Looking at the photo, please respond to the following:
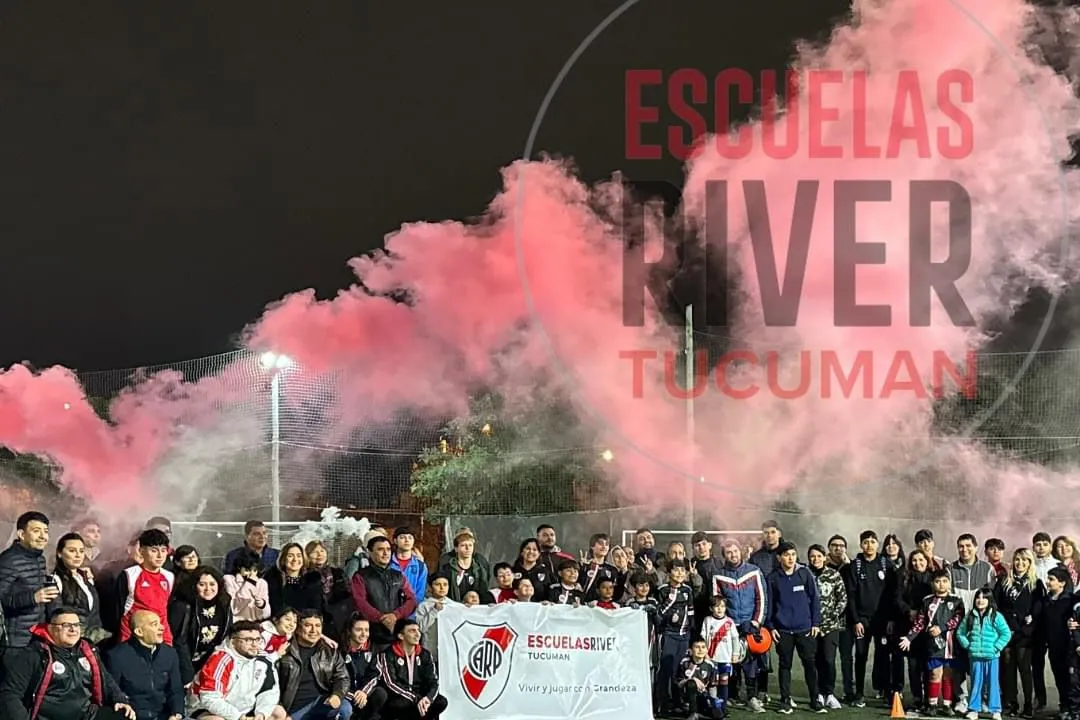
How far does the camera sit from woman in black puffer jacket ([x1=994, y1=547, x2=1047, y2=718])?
31.9 feet

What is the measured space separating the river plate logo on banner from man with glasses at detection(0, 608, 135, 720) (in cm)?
292

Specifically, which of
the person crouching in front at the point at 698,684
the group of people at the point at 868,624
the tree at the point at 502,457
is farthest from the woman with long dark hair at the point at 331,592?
the tree at the point at 502,457

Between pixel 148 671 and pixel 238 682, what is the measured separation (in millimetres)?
596

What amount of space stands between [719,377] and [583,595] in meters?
11.2

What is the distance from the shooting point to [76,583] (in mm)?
7039

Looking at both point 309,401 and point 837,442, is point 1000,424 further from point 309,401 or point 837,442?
point 309,401

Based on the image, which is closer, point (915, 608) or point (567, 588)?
point (567, 588)

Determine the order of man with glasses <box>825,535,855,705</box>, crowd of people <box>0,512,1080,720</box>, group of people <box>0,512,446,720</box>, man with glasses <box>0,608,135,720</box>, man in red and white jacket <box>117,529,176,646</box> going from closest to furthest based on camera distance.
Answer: man with glasses <box>0,608,135,720</box>
group of people <box>0,512,446,720</box>
crowd of people <box>0,512,1080,720</box>
man in red and white jacket <box>117,529,176,646</box>
man with glasses <box>825,535,855,705</box>

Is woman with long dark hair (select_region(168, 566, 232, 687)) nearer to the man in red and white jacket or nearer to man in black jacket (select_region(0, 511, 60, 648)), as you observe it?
the man in red and white jacket

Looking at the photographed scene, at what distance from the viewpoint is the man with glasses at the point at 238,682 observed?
6973mm

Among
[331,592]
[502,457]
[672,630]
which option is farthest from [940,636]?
[502,457]

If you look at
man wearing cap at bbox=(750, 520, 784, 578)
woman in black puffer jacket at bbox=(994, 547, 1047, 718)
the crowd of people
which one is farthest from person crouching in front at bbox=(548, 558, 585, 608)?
woman in black puffer jacket at bbox=(994, 547, 1047, 718)

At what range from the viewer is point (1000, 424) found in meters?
18.7

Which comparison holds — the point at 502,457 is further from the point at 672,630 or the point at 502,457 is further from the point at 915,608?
the point at 915,608
